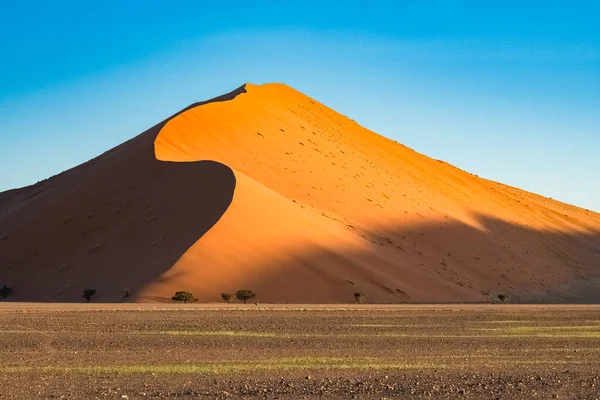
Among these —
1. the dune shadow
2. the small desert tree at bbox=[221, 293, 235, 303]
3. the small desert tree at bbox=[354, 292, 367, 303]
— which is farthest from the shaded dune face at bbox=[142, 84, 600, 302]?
the small desert tree at bbox=[221, 293, 235, 303]

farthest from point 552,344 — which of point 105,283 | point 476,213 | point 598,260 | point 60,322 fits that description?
point 598,260

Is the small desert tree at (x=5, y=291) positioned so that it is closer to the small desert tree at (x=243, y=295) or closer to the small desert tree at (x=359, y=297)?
the small desert tree at (x=243, y=295)

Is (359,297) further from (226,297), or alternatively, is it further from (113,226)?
(113,226)

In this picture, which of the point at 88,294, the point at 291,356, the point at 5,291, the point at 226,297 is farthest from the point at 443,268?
the point at 291,356

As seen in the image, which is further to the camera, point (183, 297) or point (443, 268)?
point (443, 268)

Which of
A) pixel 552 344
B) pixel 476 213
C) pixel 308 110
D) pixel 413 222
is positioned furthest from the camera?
pixel 308 110

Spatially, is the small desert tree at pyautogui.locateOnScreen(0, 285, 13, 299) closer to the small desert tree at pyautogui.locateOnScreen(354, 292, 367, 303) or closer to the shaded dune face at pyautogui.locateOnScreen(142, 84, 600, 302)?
the shaded dune face at pyautogui.locateOnScreen(142, 84, 600, 302)

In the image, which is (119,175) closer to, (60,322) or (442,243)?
(442,243)

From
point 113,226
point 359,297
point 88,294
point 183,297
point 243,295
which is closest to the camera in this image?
point 183,297
